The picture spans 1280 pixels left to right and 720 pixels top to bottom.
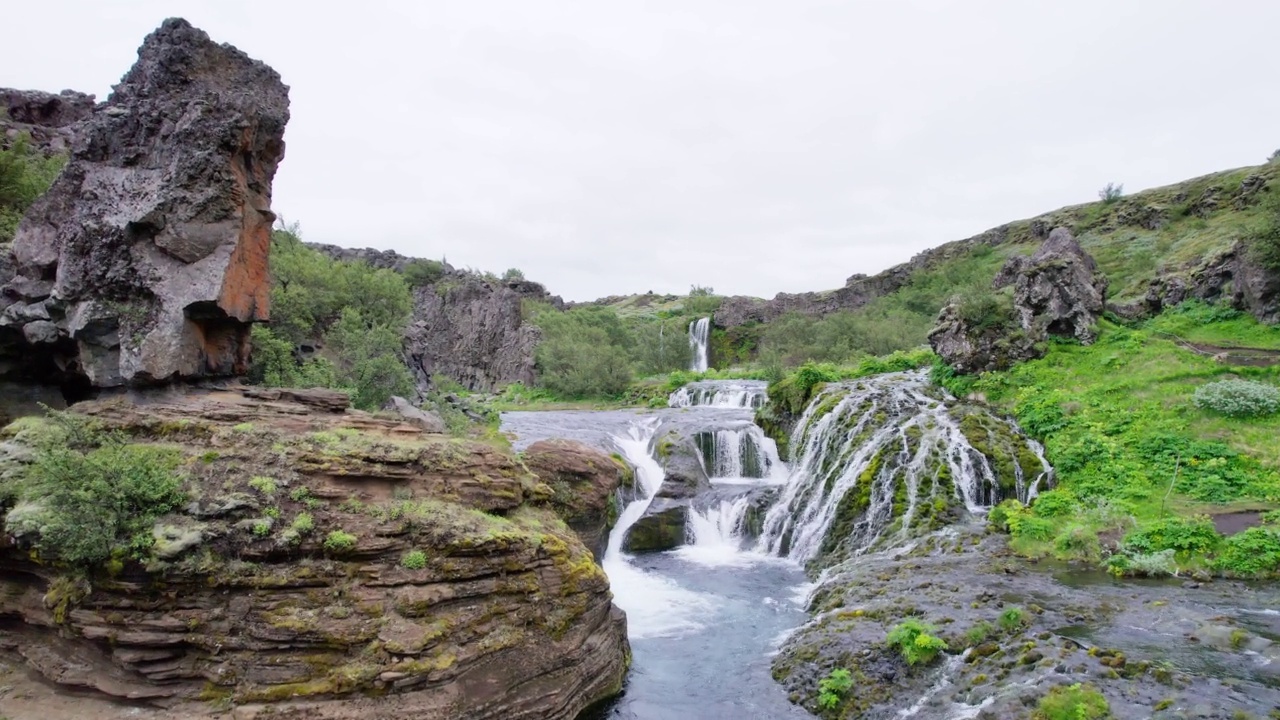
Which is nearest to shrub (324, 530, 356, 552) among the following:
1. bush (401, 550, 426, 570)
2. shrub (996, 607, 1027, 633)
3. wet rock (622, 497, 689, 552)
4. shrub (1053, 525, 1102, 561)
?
bush (401, 550, 426, 570)

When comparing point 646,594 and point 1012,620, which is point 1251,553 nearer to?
point 1012,620

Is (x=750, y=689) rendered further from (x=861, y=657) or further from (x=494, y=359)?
(x=494, y=359)

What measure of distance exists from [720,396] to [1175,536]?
27.2 meters

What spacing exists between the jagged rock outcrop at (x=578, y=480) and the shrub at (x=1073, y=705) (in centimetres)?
987

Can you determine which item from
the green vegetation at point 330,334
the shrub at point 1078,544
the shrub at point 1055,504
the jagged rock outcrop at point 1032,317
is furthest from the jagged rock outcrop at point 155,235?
the jagged rock outcrop at point 1032,317

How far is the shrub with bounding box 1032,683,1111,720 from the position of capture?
7723 mm

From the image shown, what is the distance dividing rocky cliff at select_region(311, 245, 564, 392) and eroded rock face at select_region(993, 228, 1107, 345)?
4796 cm

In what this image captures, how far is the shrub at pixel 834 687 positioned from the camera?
970cm

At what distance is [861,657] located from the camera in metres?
10.4

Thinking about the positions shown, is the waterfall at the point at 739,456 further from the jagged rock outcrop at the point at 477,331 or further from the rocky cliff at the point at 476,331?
the jagged rock outcrop at the point at 477,331

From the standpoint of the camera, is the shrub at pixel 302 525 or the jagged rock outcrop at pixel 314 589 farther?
the shrub at pixel 302 525

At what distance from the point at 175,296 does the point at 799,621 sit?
13.7m

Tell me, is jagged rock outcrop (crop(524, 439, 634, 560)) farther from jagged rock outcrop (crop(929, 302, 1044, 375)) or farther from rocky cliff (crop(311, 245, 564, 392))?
rocky cliff (crop(311, 245, 564, 392))

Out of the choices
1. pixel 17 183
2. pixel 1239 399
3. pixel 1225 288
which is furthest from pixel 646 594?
pixel 1225 288
